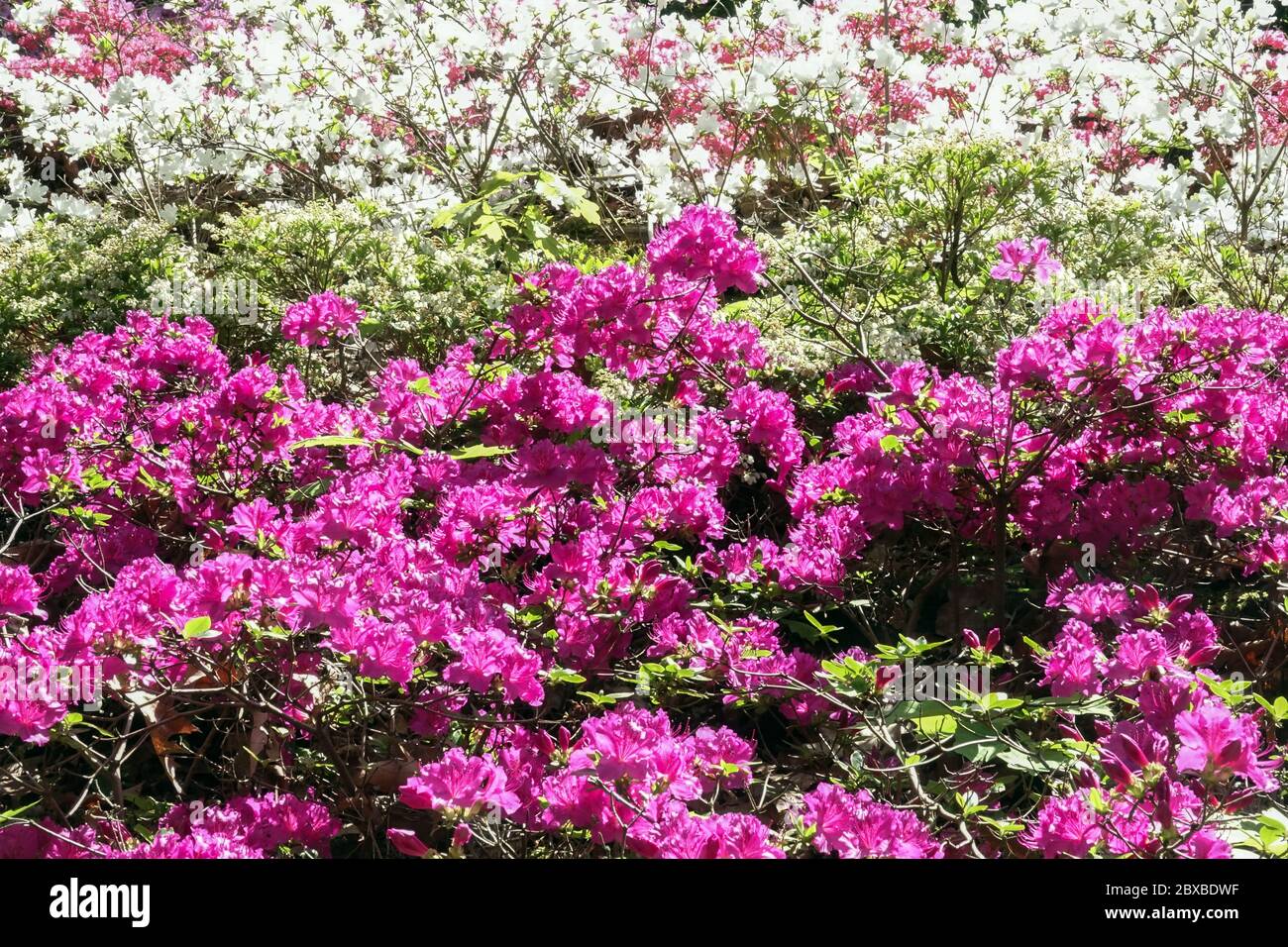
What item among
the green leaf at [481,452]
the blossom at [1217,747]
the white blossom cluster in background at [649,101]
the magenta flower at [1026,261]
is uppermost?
the white blossom cluster in background at [649,101]

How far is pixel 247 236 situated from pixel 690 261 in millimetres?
2495

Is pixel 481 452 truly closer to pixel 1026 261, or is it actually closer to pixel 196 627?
pixel 196 627

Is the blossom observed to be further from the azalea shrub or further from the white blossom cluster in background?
the white blossom cluster in background

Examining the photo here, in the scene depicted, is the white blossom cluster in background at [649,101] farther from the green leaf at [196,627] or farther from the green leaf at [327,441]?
the green leaf at [196,627]

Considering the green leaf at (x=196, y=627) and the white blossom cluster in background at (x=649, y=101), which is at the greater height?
the white blossom cluster in background at (x=649, y=101)

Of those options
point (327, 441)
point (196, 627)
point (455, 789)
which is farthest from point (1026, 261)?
point (196, 627)

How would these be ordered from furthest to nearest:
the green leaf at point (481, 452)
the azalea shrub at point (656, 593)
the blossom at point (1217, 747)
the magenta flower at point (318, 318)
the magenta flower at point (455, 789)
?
the magenta flower at point (318, 318) → the green leaf at point (481, 452) → the azalea shrub at point (656, 593) → the magenta flower at point (455, 789) → the blossom at point (1217, 747)

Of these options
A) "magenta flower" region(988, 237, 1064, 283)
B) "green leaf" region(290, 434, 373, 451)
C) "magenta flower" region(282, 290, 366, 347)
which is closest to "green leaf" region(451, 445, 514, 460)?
"green leaf" region(290, 434, 373, 451)

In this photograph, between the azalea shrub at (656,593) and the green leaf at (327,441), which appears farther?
the green leaf at (327,441)

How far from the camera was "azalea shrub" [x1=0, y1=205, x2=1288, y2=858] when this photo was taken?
72.6 inches

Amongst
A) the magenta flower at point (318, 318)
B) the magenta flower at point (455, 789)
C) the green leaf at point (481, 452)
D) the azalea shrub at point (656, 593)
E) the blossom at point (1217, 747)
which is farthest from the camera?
the magenta flower at point (318, 318)

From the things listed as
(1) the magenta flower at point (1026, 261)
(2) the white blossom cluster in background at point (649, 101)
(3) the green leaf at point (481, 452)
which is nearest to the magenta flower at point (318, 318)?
(3) the green leaf at point (481, 452)

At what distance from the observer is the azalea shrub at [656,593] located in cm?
184

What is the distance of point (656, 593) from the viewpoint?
235 cm
